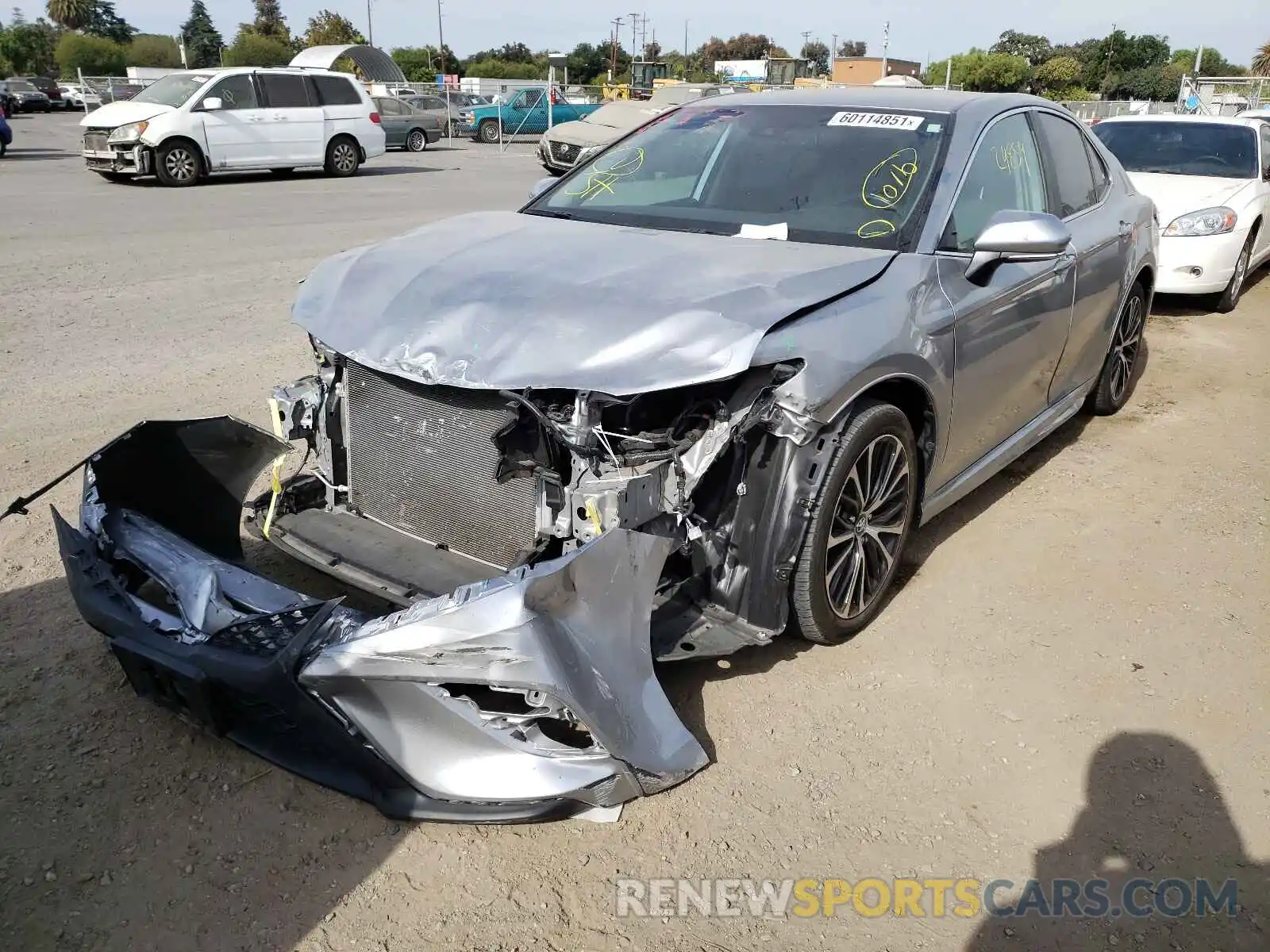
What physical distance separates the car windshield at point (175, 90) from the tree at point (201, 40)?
60707 millimetres

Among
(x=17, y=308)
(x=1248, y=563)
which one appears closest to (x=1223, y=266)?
(x=1248, y=563)

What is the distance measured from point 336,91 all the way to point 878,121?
1609 cm

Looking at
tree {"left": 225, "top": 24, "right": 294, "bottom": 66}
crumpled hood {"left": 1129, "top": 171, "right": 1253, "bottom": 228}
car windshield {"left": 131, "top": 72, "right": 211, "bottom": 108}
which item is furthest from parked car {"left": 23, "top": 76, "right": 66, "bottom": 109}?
crumpled hood {"left": 1129, "top": 171, "right": 1253, "bottom": 228}

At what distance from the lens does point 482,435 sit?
9.73 ft

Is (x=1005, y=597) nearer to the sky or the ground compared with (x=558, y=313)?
nearer to the ground

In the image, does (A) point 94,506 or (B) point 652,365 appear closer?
(B) point 652,365

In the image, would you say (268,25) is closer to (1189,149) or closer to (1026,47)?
(1026,47)

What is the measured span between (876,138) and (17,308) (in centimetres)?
665

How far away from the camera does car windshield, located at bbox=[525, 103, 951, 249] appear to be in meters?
3.73

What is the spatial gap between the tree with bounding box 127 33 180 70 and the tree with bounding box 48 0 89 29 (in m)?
15.2

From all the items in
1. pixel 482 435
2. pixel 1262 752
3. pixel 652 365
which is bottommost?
pixel 1262 752

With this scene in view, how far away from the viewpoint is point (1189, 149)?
962 centimetres

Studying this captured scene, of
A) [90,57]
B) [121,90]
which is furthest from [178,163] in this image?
[90,57]

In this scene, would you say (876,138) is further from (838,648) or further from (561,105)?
(561,105)
